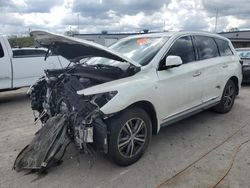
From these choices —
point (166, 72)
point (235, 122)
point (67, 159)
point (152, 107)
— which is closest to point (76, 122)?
point (67, 159)

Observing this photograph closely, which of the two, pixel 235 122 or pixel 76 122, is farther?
pixel 235 122

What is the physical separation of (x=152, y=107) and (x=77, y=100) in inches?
44.8

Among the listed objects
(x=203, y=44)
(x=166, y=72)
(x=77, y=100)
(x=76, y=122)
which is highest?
(x=203, y=44)

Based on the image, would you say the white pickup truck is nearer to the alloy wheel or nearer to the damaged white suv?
the damaged white suv

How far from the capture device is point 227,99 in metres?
6.52

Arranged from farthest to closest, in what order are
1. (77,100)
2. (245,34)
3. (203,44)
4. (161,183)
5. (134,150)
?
(245,34) → (203,44) → (134,150) → (77,100) → (161,183)

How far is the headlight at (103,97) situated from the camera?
3.68 m

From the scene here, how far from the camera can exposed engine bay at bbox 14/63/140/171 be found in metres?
3.62

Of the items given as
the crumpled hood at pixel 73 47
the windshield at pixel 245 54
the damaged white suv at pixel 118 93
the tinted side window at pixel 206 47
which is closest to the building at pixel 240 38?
the windshield at pixel 245 54

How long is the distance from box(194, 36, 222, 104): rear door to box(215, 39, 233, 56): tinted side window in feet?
0.59

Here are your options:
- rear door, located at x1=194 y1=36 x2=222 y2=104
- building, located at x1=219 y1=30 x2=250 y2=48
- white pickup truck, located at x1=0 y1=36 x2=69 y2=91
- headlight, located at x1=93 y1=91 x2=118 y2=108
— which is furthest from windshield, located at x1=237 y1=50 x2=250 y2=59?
building, located at x1=219 y1=30 x2=250 y2=48

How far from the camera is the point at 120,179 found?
3.69 m

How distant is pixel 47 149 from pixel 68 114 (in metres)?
0.57

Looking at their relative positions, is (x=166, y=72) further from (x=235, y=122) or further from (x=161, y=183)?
(x=235, y=122)
